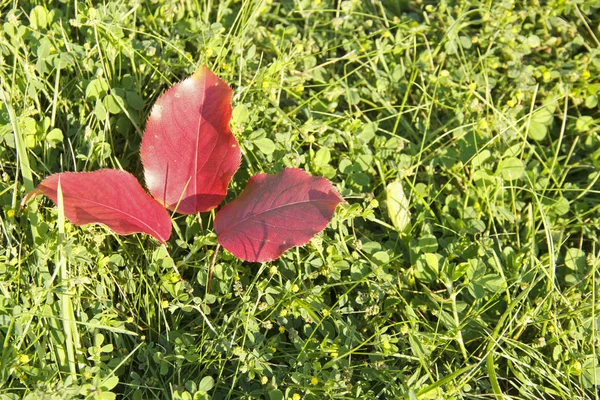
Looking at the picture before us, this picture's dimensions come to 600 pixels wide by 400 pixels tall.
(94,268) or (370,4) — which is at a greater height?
(370,4)

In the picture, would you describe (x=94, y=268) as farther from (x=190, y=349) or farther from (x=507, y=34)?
(x=507, y=34)

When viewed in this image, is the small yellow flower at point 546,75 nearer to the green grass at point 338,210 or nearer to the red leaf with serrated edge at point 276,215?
the green grass at point 338,210

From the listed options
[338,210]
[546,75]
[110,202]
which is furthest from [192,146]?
[546,75]

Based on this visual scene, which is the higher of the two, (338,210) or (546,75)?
(546,75)

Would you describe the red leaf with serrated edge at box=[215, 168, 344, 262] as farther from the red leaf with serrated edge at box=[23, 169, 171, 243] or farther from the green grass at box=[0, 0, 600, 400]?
the red leaf with serrated edge at box=[23, 169, 171, 243]

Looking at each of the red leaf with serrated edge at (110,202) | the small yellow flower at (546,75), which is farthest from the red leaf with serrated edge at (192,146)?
the small yellow flower at (546,75)

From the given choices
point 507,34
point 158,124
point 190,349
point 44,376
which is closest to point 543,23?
point 507,34

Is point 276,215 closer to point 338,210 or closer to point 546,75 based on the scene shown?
point 338,210
